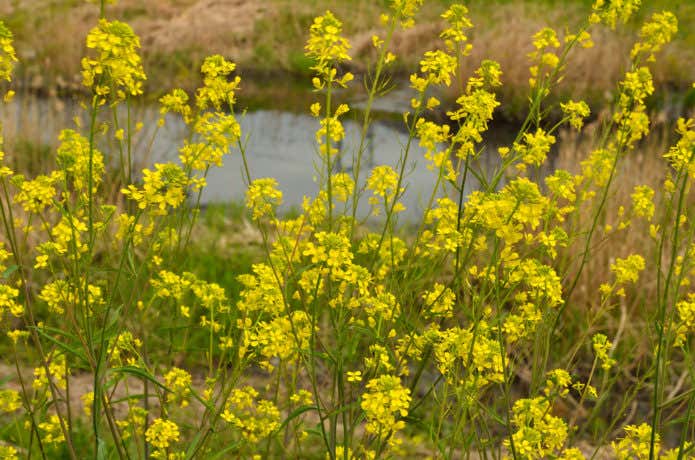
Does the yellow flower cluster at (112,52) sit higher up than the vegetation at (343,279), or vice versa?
the yellow flower cluster at (112,52)

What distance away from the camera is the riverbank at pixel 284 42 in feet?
40.3

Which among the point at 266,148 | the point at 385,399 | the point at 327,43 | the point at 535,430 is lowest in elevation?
the point at 266,148

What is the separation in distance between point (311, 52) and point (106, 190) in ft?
12.6

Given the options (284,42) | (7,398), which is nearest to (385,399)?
(7,398)

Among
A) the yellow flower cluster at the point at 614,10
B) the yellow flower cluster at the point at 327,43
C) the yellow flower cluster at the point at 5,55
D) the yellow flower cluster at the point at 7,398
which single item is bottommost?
the yellow flower cluster at the point at 7,398

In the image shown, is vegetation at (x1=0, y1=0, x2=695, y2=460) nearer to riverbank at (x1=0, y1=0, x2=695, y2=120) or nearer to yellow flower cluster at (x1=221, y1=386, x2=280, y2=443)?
yellow flower cluster at (x1=221, y1=386, x2=280, y2=443)

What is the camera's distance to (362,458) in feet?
9.95

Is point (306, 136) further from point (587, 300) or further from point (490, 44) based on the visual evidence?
point (587, 300)

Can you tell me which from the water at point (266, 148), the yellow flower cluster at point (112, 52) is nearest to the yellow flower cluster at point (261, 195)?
the yellow flower cluster at point (112, 52)

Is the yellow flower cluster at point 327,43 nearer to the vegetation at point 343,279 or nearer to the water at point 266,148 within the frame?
the vegetation at point 343,279

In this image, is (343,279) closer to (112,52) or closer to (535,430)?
(535,430)

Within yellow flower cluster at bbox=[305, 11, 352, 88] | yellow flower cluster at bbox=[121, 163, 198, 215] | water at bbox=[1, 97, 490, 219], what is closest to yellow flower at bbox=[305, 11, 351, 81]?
yellow flower cluster at bbox=[305, 11, 352, 88]

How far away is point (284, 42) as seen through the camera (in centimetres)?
1600

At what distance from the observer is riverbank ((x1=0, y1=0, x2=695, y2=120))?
40.3ft
